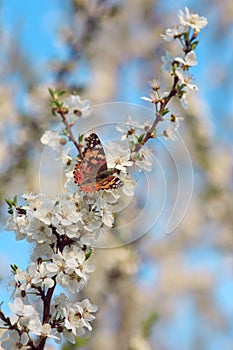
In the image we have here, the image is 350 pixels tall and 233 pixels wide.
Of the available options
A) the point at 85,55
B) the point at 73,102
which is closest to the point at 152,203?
the point at 73,102

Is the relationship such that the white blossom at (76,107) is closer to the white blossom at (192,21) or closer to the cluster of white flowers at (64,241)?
the cluster of white flowers at (64,241)

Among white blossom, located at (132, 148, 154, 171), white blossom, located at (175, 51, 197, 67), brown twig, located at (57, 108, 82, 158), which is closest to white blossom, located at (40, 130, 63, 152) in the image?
brown twig, located at (57, 108, 82, 158)

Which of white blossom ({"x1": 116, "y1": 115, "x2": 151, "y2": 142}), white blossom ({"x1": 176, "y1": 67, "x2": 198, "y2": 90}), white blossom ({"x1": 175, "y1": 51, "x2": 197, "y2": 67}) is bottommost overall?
white blossom ({"x1": 116, "y1": 115, "x2": 151, "y2": 142})

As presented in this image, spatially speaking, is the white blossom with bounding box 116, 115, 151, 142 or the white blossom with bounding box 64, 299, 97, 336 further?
the white blossom with bounding box 116, 115, 151, 142

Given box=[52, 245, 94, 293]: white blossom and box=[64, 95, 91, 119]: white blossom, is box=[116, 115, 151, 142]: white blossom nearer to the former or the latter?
box=[64, 95, 91, 119]: white blossom

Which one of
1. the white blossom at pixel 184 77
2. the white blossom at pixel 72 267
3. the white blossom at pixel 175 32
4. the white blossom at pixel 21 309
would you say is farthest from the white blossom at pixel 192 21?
the white blossom at pixel 21 309

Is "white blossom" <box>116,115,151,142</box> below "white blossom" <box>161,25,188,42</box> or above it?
below

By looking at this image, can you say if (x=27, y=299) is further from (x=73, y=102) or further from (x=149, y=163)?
(x=73, y=102)

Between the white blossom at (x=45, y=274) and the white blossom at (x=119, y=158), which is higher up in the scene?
the white blossom at (x=119, y=158)

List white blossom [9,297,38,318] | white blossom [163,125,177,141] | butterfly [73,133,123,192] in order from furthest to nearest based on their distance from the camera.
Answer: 1. white blossom [163,125,177,141]
2. butterfly [73,133,123,192]
3. white blossom [9,297,38,318]
